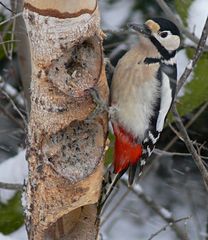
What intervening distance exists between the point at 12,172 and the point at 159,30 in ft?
5.43

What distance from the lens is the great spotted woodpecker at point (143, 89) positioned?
3154mm

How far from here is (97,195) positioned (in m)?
3.12

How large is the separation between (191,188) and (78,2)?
339cm

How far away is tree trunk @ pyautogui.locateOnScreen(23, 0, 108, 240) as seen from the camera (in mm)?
2783

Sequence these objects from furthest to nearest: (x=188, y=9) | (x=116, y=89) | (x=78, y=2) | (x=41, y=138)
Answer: (x=188, y=9), (x=116, y=89), (x=41, y=138), (x=78, y=2)

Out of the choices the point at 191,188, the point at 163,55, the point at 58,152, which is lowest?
the point at 191,188

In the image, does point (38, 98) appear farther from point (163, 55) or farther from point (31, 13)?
point (163, 55)

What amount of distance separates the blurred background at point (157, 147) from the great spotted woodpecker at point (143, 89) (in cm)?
14

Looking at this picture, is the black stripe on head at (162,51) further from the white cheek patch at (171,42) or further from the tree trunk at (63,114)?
the tree trunk at (63,114)

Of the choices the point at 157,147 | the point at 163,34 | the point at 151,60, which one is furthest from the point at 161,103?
the point at 157,147

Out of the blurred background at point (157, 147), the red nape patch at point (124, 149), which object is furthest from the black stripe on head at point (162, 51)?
the red nape patch at point (124, 149)

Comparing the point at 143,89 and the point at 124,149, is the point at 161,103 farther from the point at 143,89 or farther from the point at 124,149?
the point at 124,149

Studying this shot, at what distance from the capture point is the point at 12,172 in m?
4.46

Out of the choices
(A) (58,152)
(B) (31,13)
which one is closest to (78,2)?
(B) (31,13)
